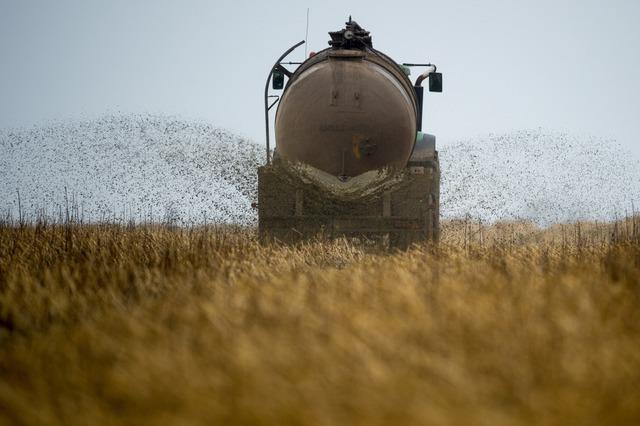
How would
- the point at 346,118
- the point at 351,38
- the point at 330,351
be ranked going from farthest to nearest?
the point at 351,38, the point at 346,118, the point at 330,351

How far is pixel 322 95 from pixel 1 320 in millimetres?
4237

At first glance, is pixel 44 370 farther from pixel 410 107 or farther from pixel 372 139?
pixel 410 107

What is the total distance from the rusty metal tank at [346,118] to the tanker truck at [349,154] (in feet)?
0.04

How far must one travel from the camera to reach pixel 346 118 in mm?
6867

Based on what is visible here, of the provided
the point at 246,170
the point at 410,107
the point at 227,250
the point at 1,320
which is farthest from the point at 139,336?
the point at 246,170

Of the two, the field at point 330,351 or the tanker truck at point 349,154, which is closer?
the field at point 330,351

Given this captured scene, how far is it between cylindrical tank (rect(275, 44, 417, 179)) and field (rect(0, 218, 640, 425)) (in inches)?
120

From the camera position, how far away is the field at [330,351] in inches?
76.5

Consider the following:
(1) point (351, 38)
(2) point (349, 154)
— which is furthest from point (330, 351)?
(1) point (351, 38)

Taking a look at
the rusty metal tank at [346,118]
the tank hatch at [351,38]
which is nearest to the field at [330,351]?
the rusty metal tank at [346,118]

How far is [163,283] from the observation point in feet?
13.9

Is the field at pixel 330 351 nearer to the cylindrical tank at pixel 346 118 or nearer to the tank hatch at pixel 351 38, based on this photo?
the cylindrical tank at pixel 346 118

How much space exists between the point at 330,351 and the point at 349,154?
4.81m

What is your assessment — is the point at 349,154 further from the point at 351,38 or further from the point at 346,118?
the point at 351,38
